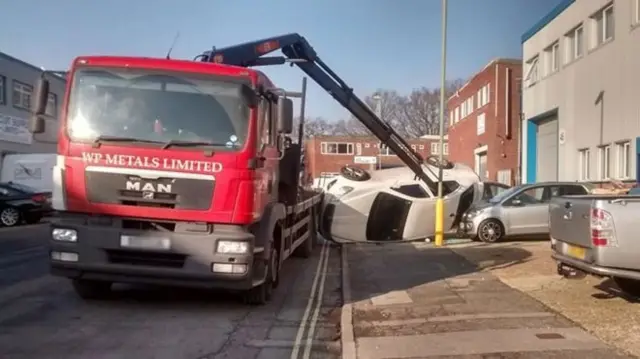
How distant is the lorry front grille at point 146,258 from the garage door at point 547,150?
20065mm

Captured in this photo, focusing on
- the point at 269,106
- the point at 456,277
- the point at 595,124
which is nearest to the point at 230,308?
the point at 269,106

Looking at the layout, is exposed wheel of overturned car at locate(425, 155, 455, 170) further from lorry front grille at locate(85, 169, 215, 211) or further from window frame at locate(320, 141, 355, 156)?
window frame at locate(320, 141, 355, 156)

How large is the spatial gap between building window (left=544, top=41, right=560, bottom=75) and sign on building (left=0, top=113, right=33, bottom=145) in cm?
2300

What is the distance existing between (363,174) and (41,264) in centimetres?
798

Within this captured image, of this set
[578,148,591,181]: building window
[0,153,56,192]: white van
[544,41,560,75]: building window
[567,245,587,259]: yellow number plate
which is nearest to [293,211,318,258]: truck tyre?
[567,245,587,259]: yellow number plate

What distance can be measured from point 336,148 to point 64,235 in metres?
65.5

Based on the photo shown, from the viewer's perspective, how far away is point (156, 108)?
8.64 m

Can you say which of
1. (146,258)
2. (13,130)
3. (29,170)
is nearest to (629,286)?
(146,258)

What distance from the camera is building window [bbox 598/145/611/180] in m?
20.3

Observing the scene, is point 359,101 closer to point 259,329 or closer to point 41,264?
point 41,264

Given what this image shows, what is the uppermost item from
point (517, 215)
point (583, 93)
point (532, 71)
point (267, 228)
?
point (532, 71)

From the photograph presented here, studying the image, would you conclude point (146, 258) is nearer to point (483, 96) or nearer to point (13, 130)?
point (13, 130)

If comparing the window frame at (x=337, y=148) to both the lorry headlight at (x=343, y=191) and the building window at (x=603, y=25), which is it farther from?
the lorry headlight at (x=343, y=191)

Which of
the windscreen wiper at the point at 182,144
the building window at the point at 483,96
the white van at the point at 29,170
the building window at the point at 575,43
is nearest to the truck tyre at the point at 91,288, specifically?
the windscreen wiper at the point at 182,144
